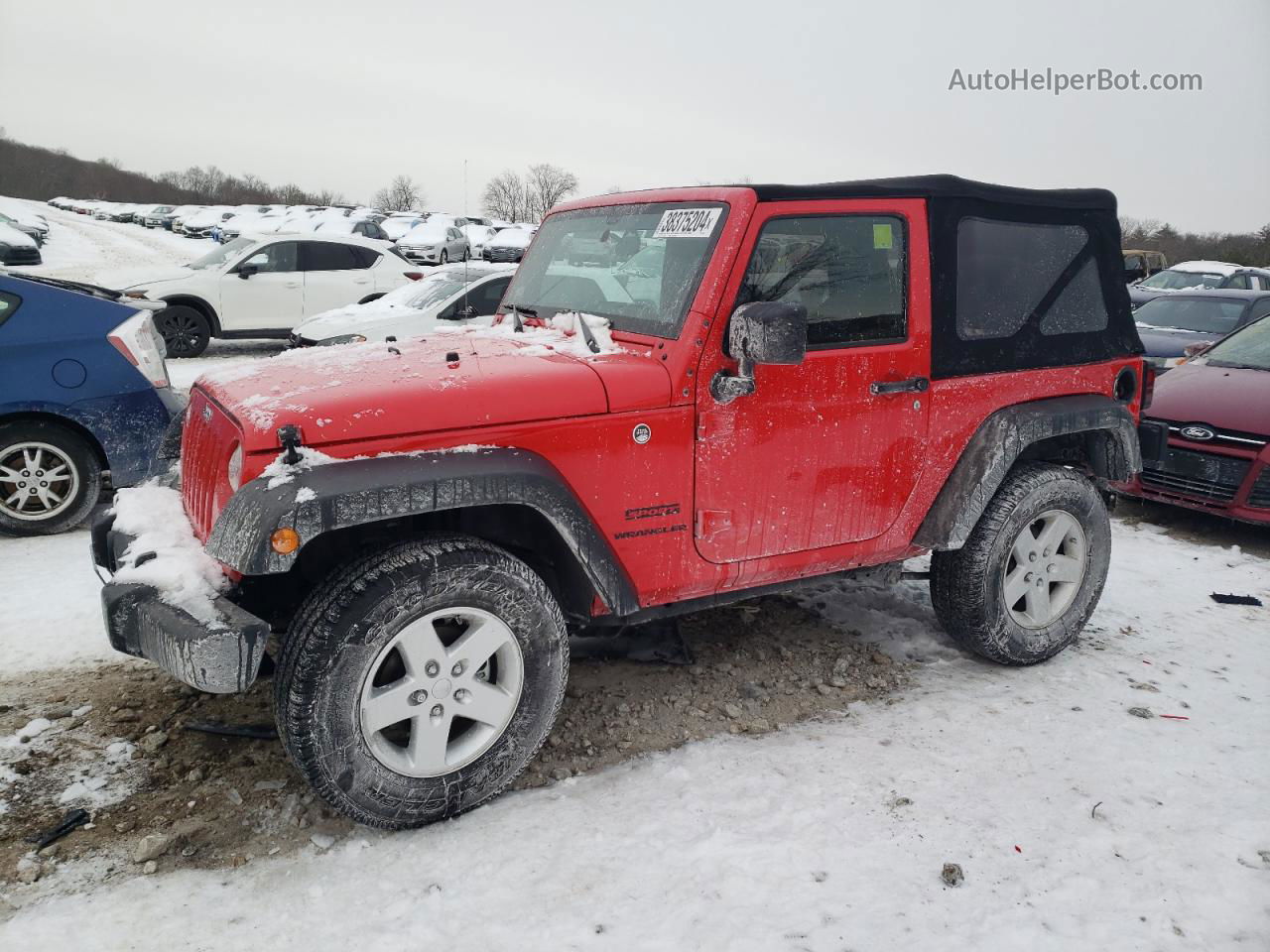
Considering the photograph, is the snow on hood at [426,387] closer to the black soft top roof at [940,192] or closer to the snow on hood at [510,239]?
the black soft top roof at [940,192]

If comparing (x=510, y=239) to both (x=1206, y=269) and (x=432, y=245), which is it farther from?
(x=1206, y=269)

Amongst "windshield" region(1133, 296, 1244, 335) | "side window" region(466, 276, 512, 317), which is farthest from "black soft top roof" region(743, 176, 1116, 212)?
"windshield" region(1133, 296, 1244, 335)

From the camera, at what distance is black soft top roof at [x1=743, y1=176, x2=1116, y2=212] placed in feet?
10.5

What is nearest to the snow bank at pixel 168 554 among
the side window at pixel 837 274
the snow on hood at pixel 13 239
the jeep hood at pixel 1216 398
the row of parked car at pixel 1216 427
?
the side window at pixel 837 274

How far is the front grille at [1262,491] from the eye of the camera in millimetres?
5703

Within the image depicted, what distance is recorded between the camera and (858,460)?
131 inches

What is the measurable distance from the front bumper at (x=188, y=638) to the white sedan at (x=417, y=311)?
6.78 m

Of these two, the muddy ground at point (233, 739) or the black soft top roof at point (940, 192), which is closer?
the muddy ground at point (233, 739)

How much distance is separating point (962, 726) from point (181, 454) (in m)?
3.15

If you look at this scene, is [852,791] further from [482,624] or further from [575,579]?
[482,624]

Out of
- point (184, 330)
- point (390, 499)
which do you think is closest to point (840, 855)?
point (390, 499)

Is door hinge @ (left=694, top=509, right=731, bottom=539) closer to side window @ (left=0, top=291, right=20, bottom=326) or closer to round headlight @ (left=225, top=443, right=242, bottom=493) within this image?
round headlight @ (left=225, top=443, right=242, bottom=493)

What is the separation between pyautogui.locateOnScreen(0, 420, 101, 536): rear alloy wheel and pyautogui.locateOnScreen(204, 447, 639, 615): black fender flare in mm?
3536

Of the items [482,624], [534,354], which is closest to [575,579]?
[482,624]
